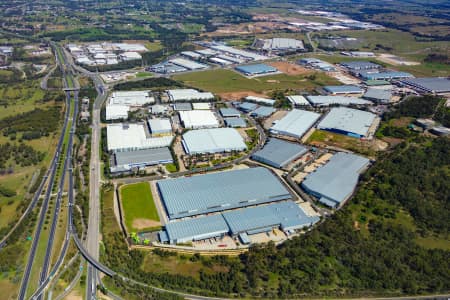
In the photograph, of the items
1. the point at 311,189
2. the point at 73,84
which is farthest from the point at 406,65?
the point at 73,84

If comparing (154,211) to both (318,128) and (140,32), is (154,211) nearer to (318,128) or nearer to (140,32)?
(318,128)

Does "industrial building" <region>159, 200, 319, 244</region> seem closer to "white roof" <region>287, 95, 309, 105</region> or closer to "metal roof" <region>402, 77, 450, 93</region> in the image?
"white roof" <region>287, 95, 309, 105</region>

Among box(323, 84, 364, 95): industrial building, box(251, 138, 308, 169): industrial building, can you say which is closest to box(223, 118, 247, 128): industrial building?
box(251, 138, 308, 169): industrial building

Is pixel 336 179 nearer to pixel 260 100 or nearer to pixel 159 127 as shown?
pixel 159 127

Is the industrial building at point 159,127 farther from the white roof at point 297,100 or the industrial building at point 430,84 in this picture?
the industrial building at point 430,84

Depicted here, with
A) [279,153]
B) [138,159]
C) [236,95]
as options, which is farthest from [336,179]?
[236,95]

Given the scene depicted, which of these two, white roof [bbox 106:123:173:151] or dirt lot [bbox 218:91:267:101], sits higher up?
dirt lot [bbox 218:91:267:101]
